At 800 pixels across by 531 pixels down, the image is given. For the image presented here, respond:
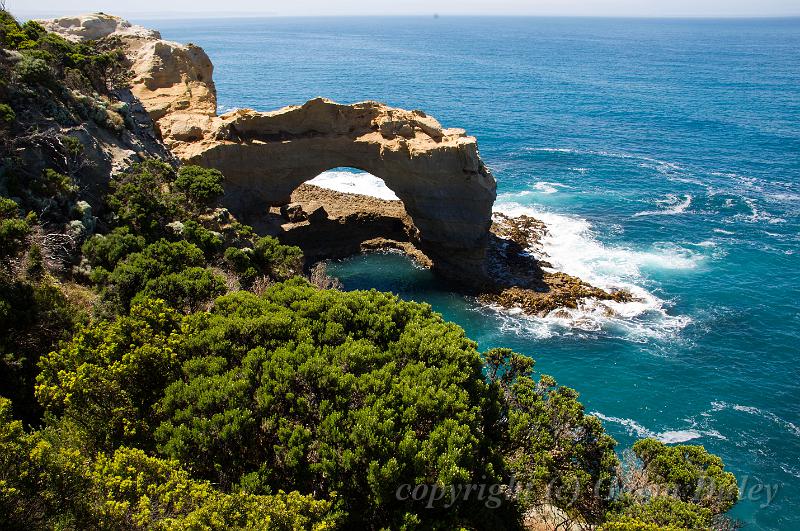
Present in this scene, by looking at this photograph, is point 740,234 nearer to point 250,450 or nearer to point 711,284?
point 711,284

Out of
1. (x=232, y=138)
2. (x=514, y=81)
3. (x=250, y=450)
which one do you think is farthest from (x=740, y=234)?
(x=514, y=81)

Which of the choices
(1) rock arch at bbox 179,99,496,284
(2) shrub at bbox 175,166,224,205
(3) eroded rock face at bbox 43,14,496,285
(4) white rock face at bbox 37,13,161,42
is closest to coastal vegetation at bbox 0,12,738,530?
(2) shrub at bbox 175,166,224,205

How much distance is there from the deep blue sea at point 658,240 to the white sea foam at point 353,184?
1353 cm

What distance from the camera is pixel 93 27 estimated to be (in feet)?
197

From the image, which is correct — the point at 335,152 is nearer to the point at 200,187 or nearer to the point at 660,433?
the point at 200,187

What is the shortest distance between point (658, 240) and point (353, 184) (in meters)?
35.6

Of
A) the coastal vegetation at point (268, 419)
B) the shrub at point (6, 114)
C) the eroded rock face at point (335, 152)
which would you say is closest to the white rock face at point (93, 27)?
the eroded rock face at point (335, 152)

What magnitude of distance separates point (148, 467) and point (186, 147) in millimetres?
37587

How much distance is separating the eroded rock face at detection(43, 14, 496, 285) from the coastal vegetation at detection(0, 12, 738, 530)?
23.2 m

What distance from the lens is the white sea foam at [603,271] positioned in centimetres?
4403

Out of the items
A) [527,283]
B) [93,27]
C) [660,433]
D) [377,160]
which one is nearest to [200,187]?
[377,160]

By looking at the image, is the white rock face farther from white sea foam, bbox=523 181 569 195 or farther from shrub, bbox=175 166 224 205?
white sea foam, bbox=523 181 569 195

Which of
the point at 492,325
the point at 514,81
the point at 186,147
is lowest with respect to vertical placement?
the point at 492,325

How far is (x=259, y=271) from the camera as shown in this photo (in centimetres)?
3447
